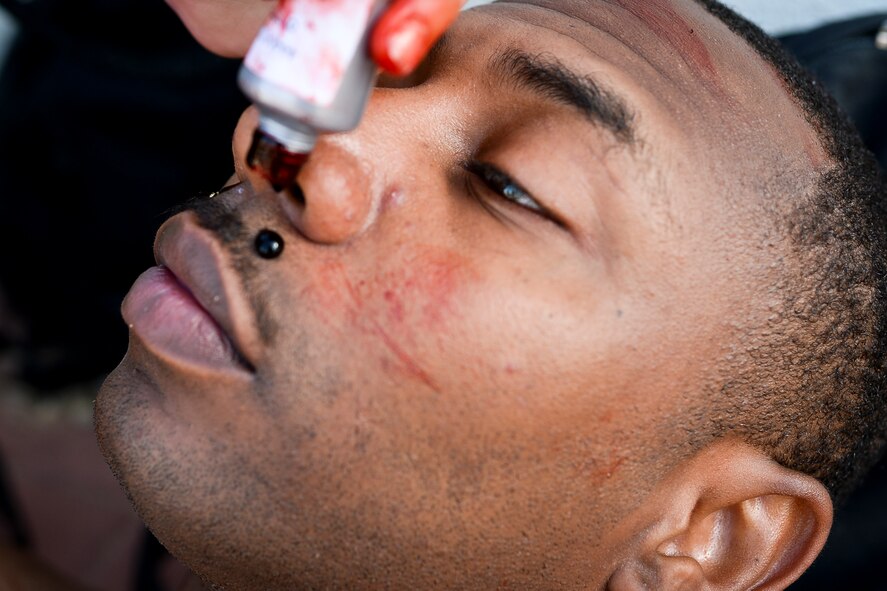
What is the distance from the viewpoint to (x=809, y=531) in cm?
148

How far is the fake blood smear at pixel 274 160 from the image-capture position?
1189 mm

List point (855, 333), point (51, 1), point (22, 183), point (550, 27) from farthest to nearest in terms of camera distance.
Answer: point (22, 183) < point (51, 1) < point (855, 333) < point (550, 27)

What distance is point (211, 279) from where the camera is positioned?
1302mm

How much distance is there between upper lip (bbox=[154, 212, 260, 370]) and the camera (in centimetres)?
128

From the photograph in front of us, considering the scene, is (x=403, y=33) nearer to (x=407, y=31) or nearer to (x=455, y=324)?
(x=407, y=31)

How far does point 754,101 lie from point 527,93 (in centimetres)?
38

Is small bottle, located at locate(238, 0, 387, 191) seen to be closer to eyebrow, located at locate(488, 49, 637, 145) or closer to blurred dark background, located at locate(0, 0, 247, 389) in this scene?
eyebrow, located at locate(488, 49, 637, 145)

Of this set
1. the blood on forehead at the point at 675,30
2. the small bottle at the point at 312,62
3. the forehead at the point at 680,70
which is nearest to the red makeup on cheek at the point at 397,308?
the small bottle at the point at 312,62

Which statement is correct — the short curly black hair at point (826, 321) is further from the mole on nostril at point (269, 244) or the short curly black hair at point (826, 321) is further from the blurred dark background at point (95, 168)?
the mole on nostril at point (269, 244)

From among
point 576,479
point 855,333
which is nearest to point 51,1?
point 576,479

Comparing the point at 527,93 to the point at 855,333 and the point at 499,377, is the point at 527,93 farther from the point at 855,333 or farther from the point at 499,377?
the point at 855,333

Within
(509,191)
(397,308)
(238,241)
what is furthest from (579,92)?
(238,241)

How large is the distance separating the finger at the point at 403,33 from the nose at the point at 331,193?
0.72 feet

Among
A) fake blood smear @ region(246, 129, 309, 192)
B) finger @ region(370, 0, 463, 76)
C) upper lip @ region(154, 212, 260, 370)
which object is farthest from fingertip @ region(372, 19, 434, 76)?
upper lip @ region(154, 212, 260, 370)
